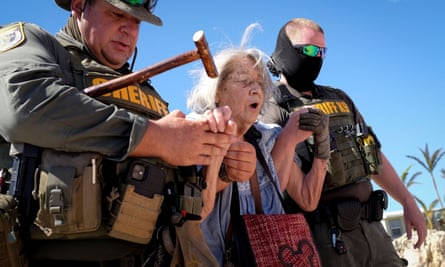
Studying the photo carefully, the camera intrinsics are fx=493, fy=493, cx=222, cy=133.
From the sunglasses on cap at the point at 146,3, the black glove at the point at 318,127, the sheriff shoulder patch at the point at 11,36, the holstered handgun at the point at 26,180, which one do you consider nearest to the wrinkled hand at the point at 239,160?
the black glove at the point at 318,127

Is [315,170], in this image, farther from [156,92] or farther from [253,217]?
[156,92]

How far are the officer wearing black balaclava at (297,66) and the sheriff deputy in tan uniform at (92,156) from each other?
2.17 m

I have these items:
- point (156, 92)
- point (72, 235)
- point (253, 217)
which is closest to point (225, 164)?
point (253, 217)

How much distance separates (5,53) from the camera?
208 cm

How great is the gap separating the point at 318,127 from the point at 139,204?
1.68 metres

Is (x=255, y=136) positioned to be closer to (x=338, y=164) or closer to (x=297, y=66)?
(x=338, y=164)

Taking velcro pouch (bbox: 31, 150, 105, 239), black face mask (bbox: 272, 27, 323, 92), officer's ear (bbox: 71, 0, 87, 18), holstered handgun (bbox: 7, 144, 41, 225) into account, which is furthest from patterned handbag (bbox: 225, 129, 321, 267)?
black face mask (bbox: 272, 27, 323, 92)

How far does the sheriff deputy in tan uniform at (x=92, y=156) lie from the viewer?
6.25 feet

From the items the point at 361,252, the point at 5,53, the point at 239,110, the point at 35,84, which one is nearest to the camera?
the point at 35,84

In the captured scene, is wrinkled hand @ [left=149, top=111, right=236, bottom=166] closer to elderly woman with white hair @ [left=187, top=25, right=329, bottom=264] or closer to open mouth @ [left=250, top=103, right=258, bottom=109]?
elderly woman with white hair @ [left=187, top=25, right=329, bottom=264]

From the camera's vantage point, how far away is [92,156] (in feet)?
6.49

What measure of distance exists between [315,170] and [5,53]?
85.2 inches

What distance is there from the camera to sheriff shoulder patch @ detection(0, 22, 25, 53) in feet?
7.00

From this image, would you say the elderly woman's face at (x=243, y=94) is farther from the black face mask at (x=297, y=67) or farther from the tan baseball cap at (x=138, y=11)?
the black face mask at (x=297, y=67)
